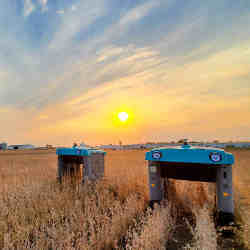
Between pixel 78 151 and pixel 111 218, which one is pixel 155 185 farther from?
pixel 78 151

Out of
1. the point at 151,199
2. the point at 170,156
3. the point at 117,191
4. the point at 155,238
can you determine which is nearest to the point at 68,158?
the point at 117,191

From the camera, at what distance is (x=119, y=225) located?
307 cm

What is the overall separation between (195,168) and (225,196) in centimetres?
76

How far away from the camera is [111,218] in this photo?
11.5 feet

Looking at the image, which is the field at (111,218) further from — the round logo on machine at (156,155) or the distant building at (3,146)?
the distant building at (3,146)

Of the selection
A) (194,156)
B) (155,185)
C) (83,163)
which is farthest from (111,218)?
(83,163)

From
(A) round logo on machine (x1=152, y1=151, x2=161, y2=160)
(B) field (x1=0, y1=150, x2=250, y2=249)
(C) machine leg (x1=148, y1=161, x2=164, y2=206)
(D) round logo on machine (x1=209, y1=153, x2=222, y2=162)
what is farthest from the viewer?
(C) machine leg (x1=148, y1=161, x2=164, y2=206)

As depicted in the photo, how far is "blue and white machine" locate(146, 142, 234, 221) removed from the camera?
3211 millimetres

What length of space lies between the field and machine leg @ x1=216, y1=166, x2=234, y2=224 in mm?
250

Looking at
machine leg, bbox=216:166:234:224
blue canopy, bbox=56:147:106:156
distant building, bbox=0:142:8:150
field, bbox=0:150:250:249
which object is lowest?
distant building, bbox=0:142:8:150

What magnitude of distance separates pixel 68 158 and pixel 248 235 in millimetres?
5234

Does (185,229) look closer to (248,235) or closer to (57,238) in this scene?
(248,235)

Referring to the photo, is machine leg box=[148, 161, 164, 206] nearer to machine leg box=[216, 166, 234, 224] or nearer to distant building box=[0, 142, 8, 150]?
machine leg box=[216, 166, 234, 224]

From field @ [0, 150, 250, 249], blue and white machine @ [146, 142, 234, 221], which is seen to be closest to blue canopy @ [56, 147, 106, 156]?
field @ [0, 150, 250, 249]
